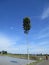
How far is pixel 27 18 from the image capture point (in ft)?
101

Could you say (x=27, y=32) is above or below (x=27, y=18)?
below

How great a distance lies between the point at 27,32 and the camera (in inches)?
1275

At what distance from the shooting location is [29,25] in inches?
1241

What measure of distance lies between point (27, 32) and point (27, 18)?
299 centimetres

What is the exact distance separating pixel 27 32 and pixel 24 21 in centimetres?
232

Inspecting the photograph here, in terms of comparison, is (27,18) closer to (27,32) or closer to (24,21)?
(24,21)

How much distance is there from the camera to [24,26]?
3169cm

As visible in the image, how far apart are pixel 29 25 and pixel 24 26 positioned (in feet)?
3.05

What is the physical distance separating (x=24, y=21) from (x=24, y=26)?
3.19 feet

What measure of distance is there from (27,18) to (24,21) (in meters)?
0.94

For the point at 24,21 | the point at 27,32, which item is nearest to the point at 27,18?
the point at 24,21
